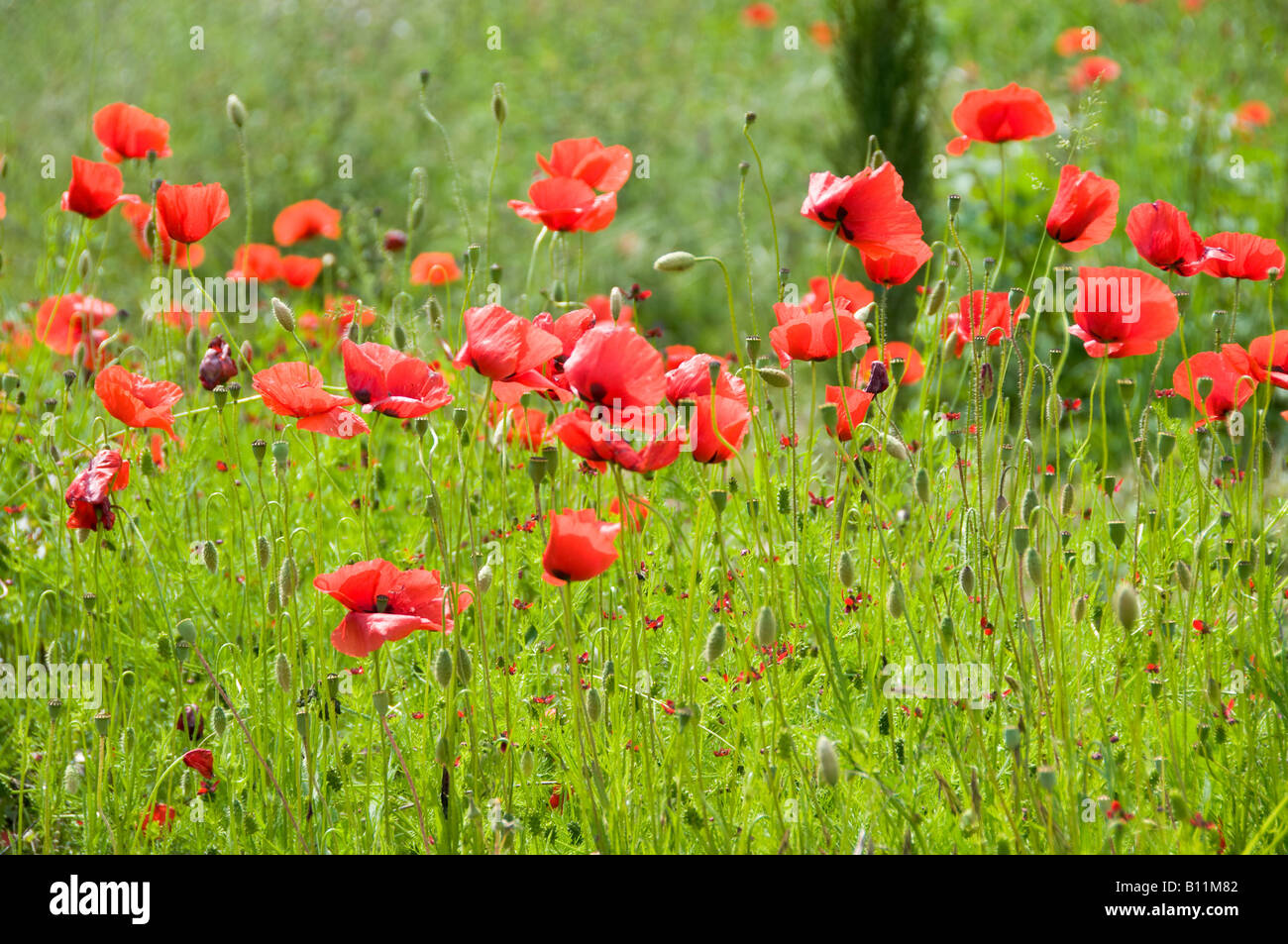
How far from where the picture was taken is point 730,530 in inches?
96.0

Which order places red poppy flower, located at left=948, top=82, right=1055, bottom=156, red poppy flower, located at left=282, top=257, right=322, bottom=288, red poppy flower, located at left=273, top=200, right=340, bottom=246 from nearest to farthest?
red poppy flower, located at left=948, top=82, right=1055, bottom=156 < red poppy flower, located at left=282, top=257, right=322, bottom=288 < red poppy flower, located at left=273, top=200, right=340, bottom=246

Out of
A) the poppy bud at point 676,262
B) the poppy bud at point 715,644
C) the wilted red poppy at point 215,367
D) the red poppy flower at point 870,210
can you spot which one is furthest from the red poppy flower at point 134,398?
the red poppy flower at point 870,210

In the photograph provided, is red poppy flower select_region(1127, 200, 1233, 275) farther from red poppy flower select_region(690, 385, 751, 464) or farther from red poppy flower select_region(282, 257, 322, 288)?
red poppy flower select_region(282, 257, 322, 288)

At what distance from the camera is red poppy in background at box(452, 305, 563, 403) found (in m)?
1.50

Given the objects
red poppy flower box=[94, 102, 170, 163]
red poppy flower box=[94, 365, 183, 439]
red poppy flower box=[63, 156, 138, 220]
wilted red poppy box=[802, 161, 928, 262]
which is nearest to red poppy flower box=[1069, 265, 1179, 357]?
wilted red poppy box=[802, 161, 928, 262]

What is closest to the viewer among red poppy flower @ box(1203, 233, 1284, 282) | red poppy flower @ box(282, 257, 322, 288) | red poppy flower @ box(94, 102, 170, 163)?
red poppy flower @ box(1203, 233, 1284, 282)

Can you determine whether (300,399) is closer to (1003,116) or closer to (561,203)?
(561,203)

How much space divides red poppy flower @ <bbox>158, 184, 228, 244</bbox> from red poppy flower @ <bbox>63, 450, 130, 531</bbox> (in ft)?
1.45

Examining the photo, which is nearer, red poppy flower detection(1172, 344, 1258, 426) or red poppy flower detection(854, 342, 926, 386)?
red poppy flower detection(1172, 344, 1258, 426)

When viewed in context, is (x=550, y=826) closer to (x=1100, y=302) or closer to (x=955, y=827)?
(x=955, y=827)

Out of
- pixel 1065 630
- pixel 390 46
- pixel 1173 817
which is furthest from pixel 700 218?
pixel 1173 817

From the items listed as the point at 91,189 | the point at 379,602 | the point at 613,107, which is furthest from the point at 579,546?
the point at 613,107

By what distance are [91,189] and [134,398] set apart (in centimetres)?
73
